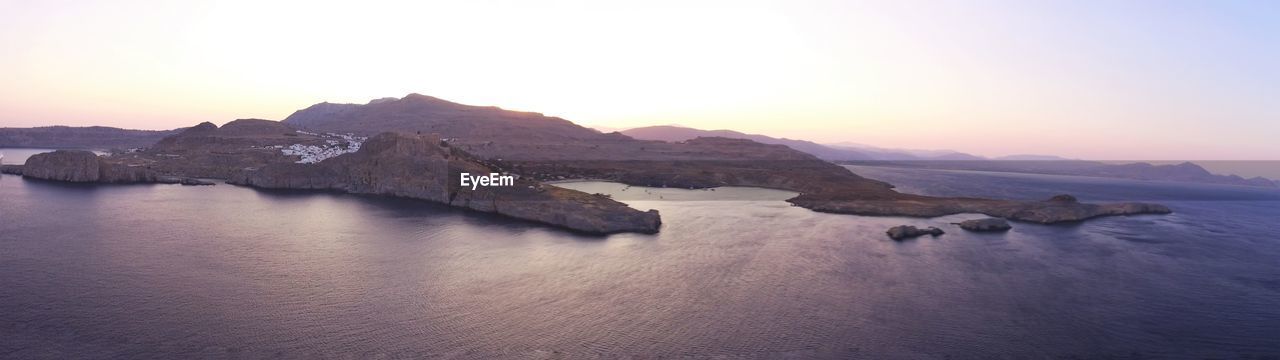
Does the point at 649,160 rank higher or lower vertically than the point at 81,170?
higher

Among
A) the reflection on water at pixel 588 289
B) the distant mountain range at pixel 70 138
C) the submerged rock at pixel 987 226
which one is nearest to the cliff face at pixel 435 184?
the reflection on water at pixel 588 289

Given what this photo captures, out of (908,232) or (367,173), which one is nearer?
(908,232)

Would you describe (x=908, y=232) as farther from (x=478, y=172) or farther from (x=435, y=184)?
(x=435, y=184)

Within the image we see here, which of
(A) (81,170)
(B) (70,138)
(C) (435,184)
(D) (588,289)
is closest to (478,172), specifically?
(C) (435,184)

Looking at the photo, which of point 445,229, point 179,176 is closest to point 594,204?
point 445,229

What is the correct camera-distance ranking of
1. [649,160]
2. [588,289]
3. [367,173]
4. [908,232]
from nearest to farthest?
[588,289], [908,232], [367,173], [649,160]

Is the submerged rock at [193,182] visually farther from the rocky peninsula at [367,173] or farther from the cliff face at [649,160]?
the cliff face at [649,160]

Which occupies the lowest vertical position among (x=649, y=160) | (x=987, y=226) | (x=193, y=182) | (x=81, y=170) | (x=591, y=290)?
(x=591, y=290)
